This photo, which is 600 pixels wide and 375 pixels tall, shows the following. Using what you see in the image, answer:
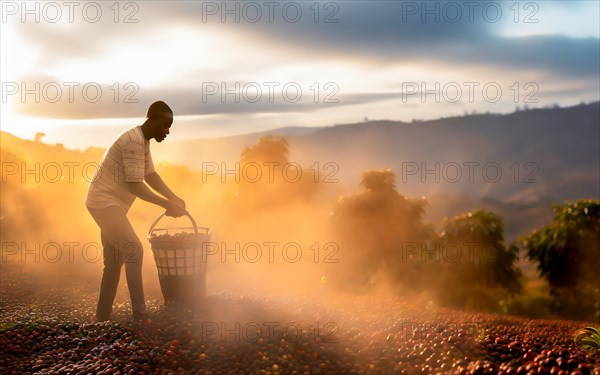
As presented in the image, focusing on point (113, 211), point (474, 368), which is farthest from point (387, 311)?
point (113, 211)

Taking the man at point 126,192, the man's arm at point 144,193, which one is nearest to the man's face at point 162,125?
the man at point 126,192

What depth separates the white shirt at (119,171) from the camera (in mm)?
6719

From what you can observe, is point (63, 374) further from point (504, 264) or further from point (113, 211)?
point (504, 264)

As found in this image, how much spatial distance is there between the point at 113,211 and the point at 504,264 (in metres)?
11.0

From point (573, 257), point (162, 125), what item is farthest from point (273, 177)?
point (162, 125)

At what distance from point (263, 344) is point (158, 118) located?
10.0ft

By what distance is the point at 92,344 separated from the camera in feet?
20.5

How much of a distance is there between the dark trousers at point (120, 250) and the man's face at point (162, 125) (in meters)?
1.04

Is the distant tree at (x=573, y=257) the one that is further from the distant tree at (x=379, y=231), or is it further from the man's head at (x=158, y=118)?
the man's head at (x=158, y=118)

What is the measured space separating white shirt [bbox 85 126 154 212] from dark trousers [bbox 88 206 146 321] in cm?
13

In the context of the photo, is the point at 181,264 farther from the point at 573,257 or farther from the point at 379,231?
the point at 573,257

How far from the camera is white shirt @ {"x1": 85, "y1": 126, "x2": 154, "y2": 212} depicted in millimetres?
6719

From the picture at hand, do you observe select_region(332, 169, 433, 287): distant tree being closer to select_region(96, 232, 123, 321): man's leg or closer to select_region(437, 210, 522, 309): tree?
select_region(437, 210, 522, 309): tree

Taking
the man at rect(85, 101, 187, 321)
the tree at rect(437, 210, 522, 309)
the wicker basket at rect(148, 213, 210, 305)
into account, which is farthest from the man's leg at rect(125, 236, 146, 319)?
the tree at rect(437, 210, 522, 309)
